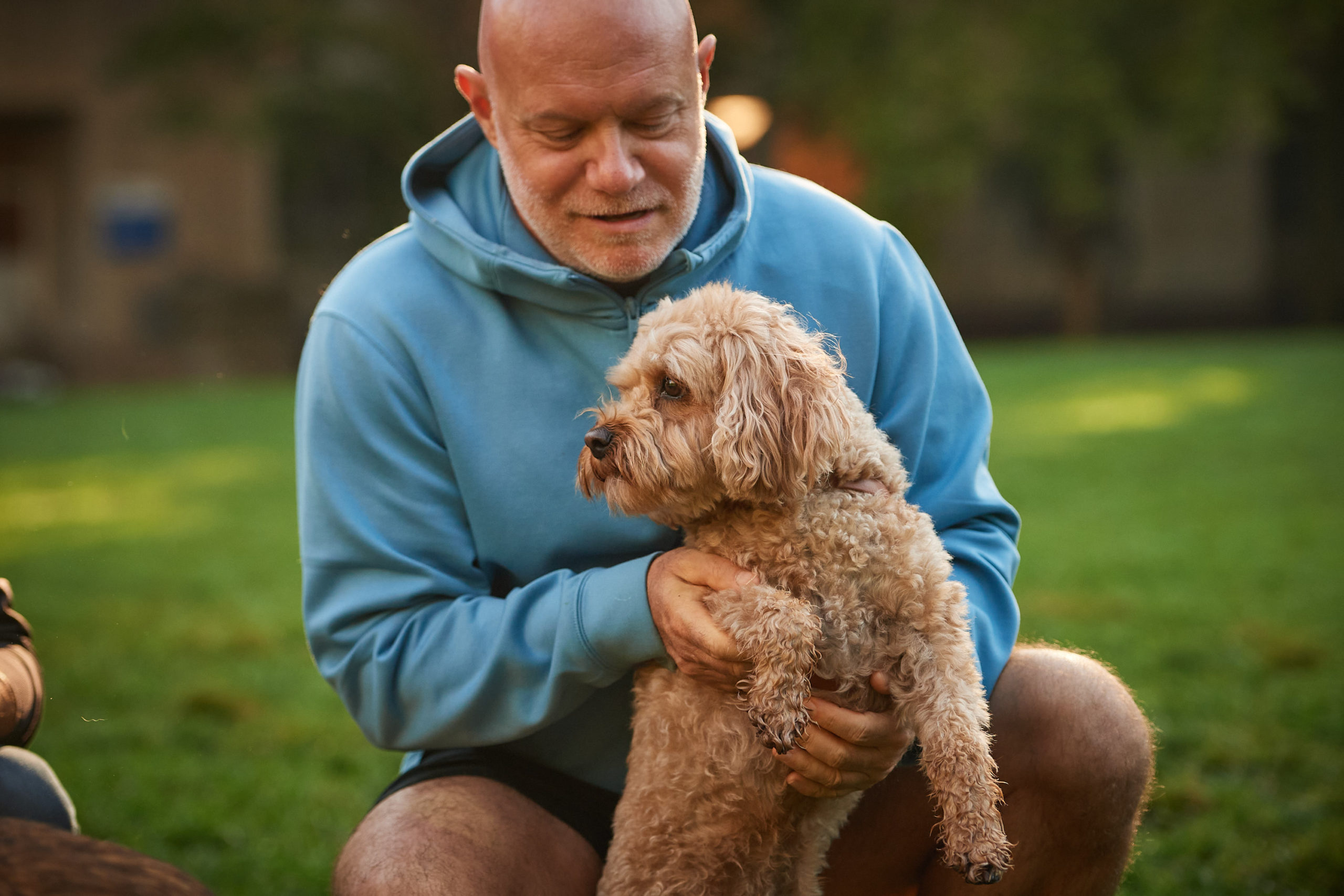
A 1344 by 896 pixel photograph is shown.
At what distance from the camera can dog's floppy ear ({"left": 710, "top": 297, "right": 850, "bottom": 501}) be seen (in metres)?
2.34

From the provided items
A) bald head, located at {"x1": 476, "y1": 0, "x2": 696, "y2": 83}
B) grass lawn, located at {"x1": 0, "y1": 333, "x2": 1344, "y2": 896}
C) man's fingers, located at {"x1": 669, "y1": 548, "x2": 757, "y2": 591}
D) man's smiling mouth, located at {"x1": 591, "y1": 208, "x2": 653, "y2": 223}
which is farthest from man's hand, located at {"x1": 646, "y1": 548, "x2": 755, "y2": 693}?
grass lawn, located at {"x1": 0, "y1": 333, "x2": 1344, "y2": 896}

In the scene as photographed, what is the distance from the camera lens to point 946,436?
278 cm

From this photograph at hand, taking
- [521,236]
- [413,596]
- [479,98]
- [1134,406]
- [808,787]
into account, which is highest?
[479,98]

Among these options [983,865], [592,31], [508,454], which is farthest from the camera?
[508,454]

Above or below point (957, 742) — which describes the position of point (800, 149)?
below

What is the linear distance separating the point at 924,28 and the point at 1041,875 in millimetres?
20358

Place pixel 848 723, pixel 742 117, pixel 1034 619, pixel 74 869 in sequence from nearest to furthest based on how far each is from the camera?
pixel 74 869 → pixel 848 723 → pixel 1034 619 → pixel 742 117

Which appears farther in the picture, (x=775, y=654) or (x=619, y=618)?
(x=619, y=618)

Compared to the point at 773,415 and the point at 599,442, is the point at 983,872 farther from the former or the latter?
the point at 599,442

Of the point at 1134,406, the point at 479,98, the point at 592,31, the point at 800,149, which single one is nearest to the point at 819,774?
the point at 592,31

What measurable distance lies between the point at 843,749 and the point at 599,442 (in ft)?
2.54

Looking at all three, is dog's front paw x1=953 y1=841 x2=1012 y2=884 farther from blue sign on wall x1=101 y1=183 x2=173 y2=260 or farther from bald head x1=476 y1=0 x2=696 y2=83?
blue sign on wall x1=101 y1=183 x2=173 y2=260

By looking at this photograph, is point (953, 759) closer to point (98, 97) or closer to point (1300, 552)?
point (1300, 552)

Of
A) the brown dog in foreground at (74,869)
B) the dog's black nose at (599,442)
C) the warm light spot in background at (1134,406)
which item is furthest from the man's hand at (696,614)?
the warm light spot in background at (1134,406)
